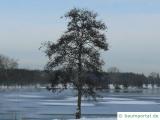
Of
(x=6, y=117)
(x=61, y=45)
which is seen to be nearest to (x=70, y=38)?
(x=61, y=45)

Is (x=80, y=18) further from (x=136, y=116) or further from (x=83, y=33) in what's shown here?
(x=136, y=116)

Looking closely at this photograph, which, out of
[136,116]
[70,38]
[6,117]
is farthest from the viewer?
[70,38]

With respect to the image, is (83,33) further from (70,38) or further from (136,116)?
(136,116)

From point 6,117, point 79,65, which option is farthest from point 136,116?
point 79,65

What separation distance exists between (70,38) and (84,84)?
3.79 meters

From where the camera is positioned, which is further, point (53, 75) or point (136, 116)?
point (53, 75)

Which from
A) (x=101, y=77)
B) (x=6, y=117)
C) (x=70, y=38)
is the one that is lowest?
(x=6, y=117)

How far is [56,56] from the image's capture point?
42.4 metres

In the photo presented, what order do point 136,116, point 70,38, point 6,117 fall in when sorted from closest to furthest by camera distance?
point 136,116 → point 6,117 → point 70,38

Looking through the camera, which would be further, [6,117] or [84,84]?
[84,84]

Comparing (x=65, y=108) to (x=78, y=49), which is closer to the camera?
(x=78, y=49)

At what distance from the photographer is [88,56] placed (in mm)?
42656

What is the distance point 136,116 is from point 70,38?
24424mm

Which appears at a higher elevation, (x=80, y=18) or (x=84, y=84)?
(x=80, y=18)
